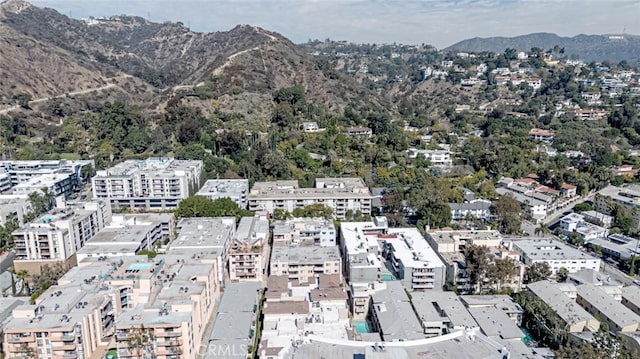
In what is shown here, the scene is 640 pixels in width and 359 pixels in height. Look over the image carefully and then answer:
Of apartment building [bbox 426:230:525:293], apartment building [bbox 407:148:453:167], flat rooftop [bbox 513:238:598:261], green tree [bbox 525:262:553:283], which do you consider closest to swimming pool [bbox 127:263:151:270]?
apartment building [bbox 426:230:525:293]

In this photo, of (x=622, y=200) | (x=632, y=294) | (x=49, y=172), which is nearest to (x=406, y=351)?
(x=632, y=294)

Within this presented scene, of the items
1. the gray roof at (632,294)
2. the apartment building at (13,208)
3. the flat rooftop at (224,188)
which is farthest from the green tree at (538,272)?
the apartment building at (13,208)

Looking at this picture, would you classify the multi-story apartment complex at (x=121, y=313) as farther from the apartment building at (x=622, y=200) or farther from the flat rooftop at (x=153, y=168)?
the apartment building at (x=622, y=200)

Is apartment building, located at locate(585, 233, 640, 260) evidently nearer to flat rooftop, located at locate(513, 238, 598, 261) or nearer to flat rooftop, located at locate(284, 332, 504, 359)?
flat rooftop, located at locate(513, 238, 598, 261)

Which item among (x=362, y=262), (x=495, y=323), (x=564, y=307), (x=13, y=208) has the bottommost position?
(x=495, y=323)

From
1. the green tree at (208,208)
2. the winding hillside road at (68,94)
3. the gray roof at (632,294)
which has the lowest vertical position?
the gray roof at (632,294)

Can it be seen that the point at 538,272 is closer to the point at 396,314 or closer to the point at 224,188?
the point at 396,314

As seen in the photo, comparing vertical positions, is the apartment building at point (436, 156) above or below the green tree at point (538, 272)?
above
